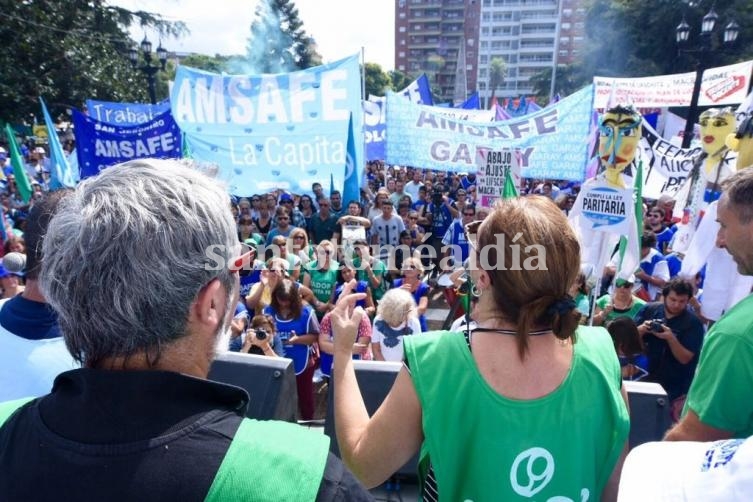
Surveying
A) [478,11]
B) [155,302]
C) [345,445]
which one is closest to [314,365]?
[345,445]

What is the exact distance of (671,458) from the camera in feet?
2.44

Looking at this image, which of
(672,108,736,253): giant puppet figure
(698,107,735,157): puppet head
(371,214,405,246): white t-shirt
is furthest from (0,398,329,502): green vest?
(371,214,405,246): white t-shirt

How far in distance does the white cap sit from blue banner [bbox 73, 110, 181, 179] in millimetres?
6643

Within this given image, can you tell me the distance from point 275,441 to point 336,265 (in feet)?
14.1

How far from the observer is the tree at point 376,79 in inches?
2409

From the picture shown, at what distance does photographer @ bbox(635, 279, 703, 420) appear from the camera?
3.06 metres

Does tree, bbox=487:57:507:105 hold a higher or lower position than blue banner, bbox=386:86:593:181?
higher

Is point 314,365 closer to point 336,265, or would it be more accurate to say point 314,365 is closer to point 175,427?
point 336,265

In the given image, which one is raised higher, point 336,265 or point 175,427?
point 175,427

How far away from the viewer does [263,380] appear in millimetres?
2029

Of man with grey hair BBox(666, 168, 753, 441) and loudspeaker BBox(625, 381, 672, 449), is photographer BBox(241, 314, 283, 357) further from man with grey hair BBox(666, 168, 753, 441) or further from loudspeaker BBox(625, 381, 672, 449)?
man with grey hair BBox(666, 168, 753, 441)

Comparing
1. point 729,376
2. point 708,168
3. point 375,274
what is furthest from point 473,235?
point 708,168

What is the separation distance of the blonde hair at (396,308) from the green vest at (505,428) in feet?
8.05

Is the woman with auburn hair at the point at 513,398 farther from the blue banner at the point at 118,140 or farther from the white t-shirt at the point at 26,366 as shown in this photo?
the blue banner at the point at 118,140
